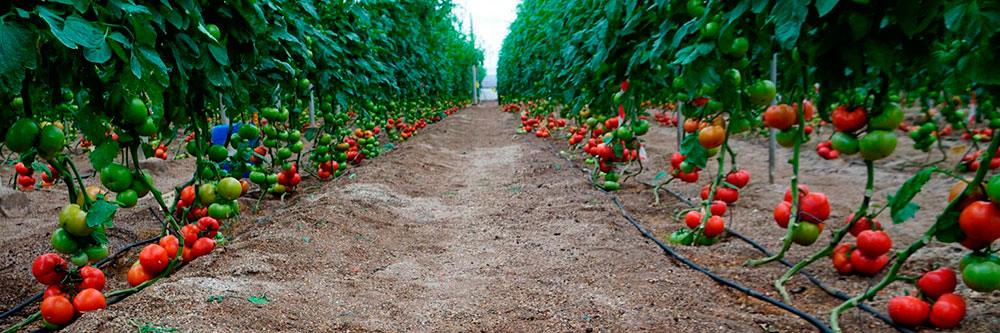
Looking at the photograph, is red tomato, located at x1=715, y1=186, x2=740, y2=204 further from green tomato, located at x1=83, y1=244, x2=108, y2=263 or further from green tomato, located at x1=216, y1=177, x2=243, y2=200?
green tomato, located at x1=83, y1=244, x2=108, y2=263

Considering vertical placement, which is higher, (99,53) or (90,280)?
(99,53)

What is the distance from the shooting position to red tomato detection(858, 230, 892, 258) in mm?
2004

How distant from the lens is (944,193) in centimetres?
442

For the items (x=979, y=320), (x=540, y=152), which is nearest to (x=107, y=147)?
(x=979, y=320)

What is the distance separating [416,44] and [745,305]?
24.2ft

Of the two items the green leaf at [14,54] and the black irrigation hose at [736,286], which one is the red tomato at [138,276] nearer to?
the green leaf at [14,54]

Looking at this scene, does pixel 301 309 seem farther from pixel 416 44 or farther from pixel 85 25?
pixel 416 44

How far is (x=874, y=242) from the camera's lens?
2010 mm

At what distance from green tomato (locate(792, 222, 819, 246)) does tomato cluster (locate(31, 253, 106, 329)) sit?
2.61 m

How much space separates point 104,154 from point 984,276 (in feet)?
7.54

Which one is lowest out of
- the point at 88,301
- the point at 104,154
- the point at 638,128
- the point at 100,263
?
the point at 100,263

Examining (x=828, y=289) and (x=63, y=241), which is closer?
(x=63, y=241)

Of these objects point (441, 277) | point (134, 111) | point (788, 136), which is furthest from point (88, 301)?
point (788, 136)

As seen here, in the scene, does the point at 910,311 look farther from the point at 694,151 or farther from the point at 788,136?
the point at 694,151
